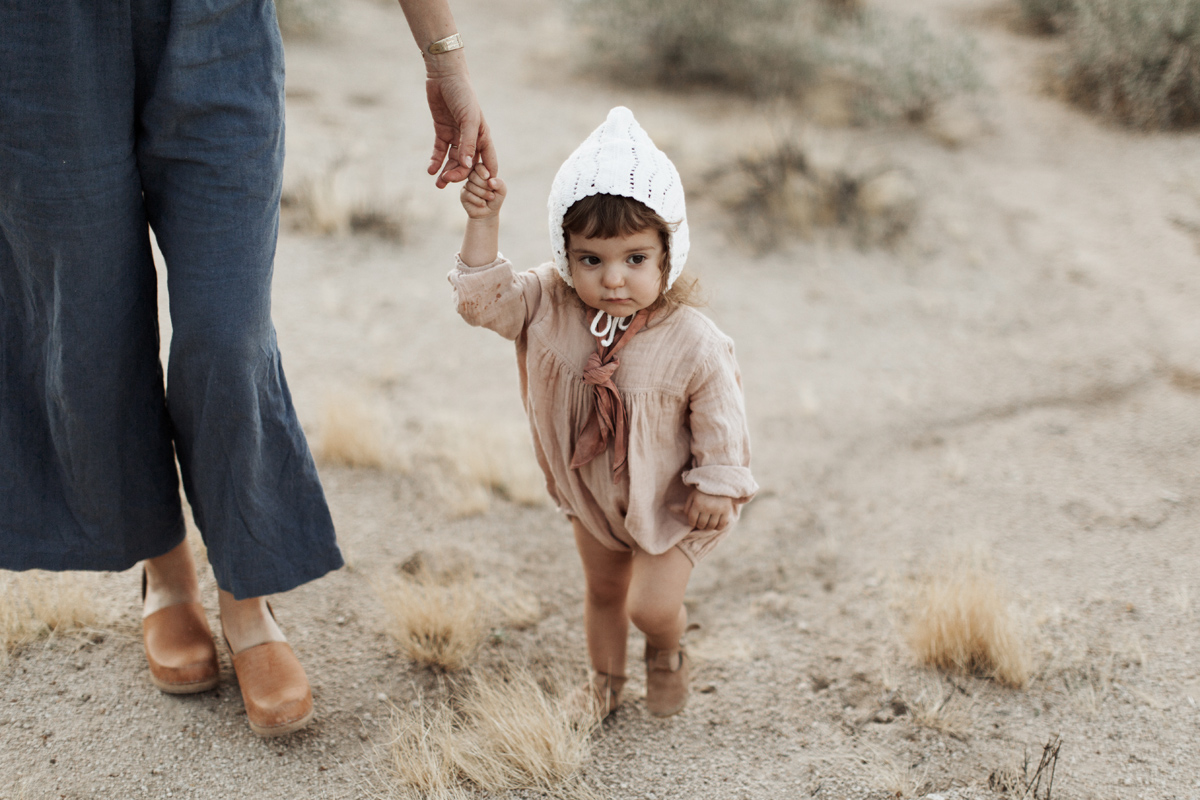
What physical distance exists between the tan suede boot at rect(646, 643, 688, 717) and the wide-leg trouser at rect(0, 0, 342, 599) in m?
0.78

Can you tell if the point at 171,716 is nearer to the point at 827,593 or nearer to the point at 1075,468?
the point at 827,593

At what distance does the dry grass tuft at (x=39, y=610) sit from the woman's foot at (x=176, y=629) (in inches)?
8.0

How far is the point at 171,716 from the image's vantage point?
201cm

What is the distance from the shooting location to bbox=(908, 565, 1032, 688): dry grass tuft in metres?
2.27

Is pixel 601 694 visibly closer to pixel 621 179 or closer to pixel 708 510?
pixel 708 510

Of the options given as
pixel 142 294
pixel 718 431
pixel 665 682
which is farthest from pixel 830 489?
pixel 142 294

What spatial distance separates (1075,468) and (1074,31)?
597 cm

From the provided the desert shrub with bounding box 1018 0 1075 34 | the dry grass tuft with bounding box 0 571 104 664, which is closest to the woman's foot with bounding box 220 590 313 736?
the dry grass tuft with bounding box 0 571 104 664

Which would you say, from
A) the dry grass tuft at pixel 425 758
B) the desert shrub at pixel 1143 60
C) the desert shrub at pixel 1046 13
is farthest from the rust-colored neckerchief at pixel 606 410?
the desert shrub at pixel 1046 13

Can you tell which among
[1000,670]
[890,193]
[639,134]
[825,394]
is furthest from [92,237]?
[890,193]

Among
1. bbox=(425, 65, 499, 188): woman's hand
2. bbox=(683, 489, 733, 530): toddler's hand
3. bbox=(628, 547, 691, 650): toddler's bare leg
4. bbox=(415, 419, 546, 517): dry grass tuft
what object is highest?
bbox=(425, 65, 499, 188): woman's hand

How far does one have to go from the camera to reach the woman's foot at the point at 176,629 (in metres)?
2.03

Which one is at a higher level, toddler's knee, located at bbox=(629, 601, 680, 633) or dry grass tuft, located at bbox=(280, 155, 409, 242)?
dry grass tuft, located at bbox=(280, 155, 409, 242)

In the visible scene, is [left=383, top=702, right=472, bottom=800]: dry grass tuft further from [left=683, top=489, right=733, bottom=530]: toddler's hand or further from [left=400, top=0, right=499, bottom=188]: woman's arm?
[left=400, top=0, right=499, bottom=188]: woman's arm
